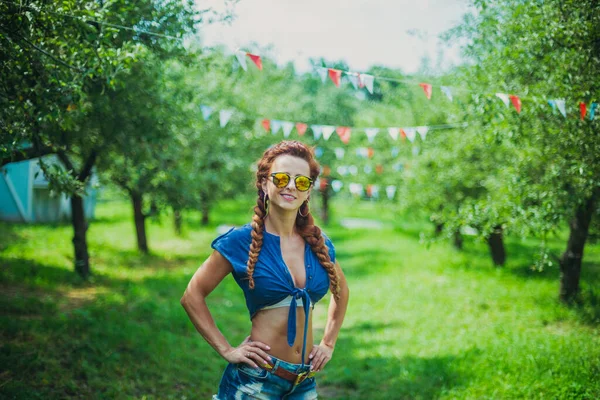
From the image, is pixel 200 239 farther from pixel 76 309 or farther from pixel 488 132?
pixel 488 132

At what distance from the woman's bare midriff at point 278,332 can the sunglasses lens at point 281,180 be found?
65cm

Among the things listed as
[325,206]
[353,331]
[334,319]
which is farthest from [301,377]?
[325,206]

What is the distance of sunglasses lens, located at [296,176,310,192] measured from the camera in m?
2.90

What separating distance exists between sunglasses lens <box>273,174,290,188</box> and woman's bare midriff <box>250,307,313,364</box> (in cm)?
65

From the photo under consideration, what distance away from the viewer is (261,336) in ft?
9.19

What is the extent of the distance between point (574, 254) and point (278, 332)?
672cm

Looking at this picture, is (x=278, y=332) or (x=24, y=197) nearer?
(x=278, y=332)

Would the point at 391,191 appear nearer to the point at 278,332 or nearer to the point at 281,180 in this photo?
the point at 281,180

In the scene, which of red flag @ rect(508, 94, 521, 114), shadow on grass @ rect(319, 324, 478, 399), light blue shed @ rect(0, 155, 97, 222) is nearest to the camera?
shadow on grass @ rect(319, 324, 478, 399)

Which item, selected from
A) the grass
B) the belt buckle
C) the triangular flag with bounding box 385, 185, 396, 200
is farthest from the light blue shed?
the belt buckle

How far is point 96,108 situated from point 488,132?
17.1 feet

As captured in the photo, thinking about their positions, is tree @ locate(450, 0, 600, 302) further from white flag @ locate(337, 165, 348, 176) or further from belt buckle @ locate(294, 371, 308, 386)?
white flag @ locate(337, 165, 348, 176)

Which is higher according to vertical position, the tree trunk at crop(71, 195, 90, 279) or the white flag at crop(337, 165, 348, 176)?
the white flag at crop(337, 165, 348, 176)

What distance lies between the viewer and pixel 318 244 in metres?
2.95
